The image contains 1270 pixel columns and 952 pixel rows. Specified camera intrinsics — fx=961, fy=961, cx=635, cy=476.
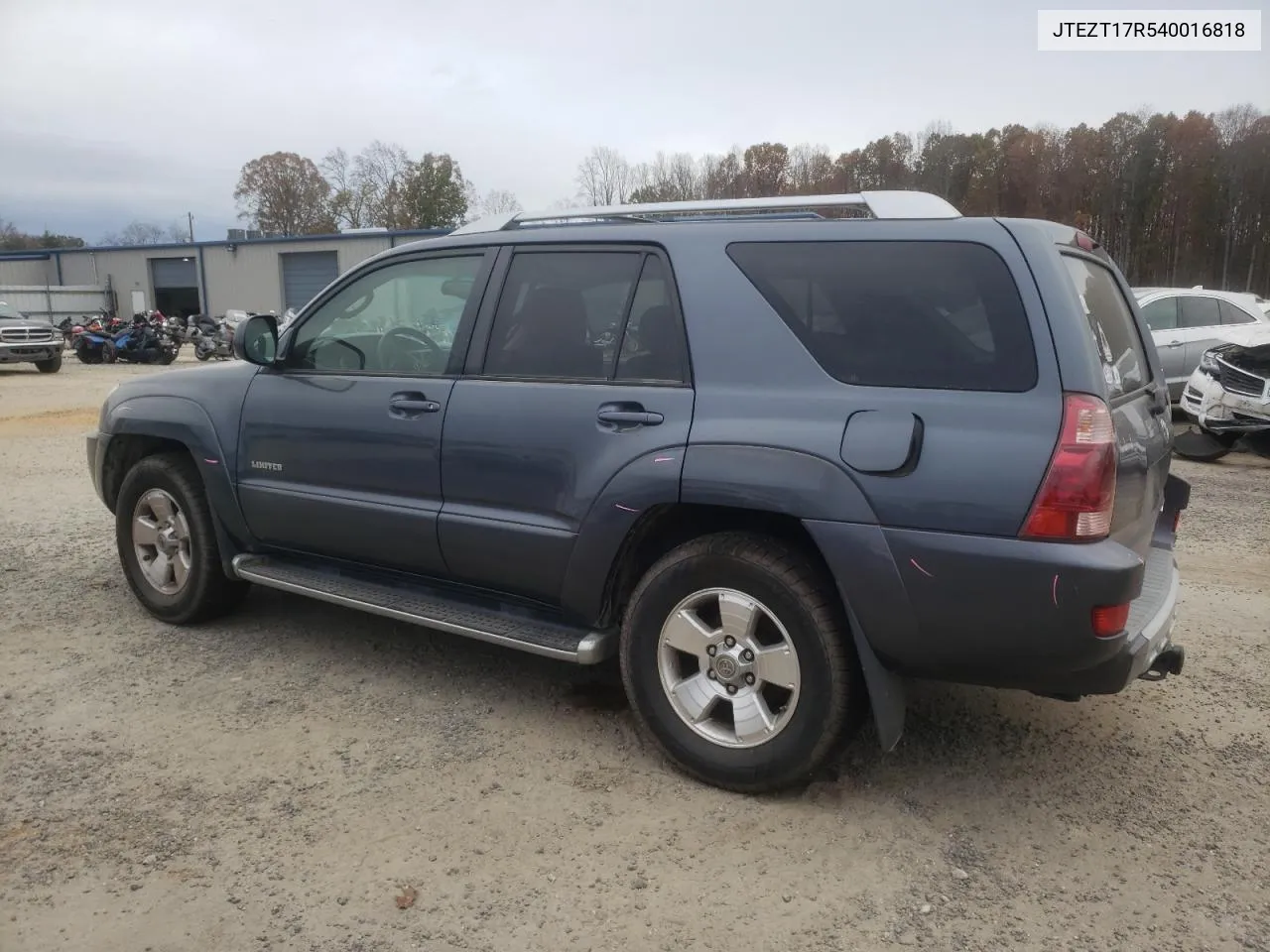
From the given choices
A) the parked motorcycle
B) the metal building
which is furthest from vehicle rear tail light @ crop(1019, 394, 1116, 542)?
the metal building

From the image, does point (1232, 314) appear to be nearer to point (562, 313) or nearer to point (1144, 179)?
point (562, 313)

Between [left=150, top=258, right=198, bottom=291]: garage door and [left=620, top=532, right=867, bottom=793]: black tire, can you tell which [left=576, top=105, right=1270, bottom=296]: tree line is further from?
[left=620, top=532, right=867, bottom=793]: black tire

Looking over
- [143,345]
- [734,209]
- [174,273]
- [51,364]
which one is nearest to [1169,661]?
[734,209]

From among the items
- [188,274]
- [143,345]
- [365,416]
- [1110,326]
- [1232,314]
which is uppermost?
[188,274]

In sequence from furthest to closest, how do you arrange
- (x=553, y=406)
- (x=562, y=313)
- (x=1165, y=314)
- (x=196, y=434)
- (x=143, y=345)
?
(x=143, y=345) < (x=1165, y=314) < (x=196, y=434) < (x=562, y=313) < (x=553, y=406)

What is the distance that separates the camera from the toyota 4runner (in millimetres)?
2695

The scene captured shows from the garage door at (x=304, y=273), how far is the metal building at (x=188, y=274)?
0.04 m

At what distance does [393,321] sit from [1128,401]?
9.43ft

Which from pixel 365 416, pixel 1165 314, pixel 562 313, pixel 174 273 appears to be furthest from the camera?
pixel 174 273

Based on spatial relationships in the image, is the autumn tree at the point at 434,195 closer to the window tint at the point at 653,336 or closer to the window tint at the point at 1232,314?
the window tint at the point at 1232,314

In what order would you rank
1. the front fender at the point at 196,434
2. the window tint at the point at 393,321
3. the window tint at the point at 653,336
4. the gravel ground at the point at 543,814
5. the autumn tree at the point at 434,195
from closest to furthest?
the gravel ground at the point at 543,814 → the window tint at the point at 653,336 → the window tint at the point at 393,321 → the front fender at the point at 196,434 → the autumn tree at the point at 434,195

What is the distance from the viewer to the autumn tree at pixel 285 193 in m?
69.9

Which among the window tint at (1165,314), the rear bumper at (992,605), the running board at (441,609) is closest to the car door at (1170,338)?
the window tint at (1165,314)

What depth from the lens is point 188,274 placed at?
137 ft
